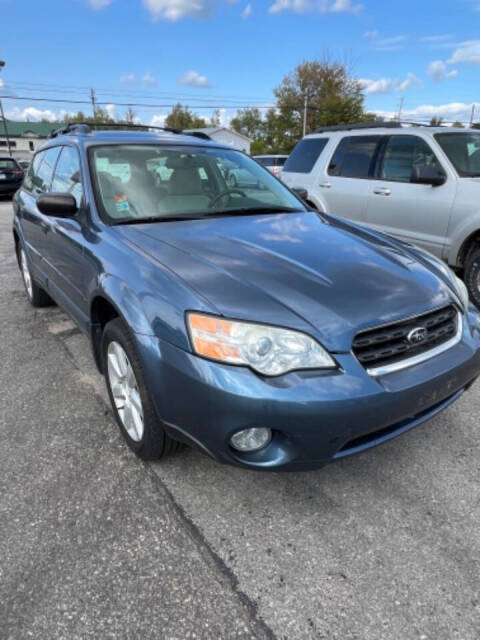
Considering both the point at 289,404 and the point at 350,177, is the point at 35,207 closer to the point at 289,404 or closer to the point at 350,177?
the point at 289,404

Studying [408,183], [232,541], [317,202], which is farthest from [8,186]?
[232,541]

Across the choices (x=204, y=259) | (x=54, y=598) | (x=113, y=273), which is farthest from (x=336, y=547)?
(x=113, y=273)

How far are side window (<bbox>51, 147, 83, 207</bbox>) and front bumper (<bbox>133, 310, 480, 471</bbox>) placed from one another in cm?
145

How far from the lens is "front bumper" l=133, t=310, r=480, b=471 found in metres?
1.65

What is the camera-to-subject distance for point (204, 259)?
2123mm

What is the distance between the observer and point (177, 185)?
9.69 ft

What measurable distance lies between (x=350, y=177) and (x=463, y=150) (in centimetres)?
133

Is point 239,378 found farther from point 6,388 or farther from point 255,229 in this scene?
point 6,388

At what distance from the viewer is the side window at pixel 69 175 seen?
2885 mm

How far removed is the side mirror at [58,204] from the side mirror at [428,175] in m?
3.49

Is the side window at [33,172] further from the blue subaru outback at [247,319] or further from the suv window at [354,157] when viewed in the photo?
the suv window at [354,157]

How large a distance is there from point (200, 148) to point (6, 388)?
2204mm

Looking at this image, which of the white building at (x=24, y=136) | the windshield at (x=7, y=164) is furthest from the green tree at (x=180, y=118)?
the windshield at (x=7, y=164)

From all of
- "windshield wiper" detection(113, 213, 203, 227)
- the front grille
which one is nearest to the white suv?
"windshield wiper" detection(113, 213, 203, 227)
